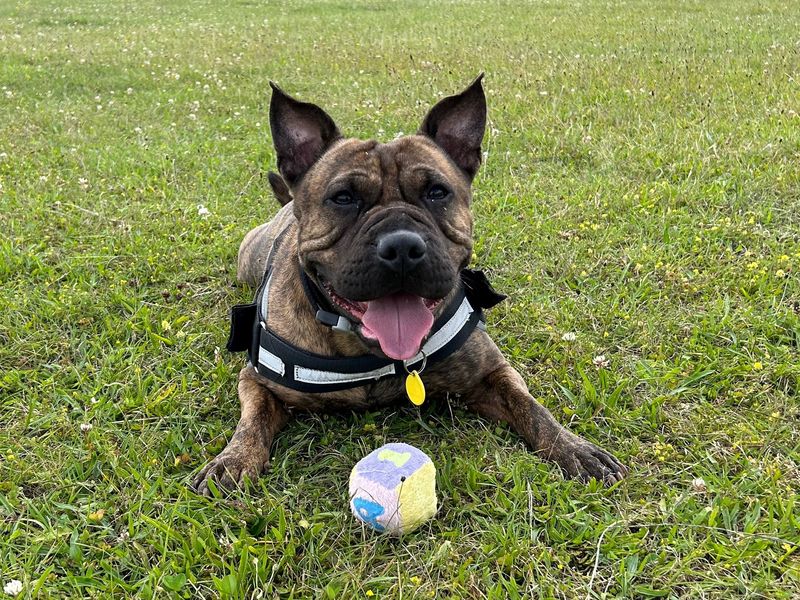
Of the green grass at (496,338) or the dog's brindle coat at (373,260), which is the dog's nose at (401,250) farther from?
the green grass at (496,338)

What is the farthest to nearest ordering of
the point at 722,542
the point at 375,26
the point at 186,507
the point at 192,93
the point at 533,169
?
the point at 375,26, the point at 192,93, the point at 533,169, the point at 186,507, the point at 722,542

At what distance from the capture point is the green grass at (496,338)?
94.9 inches

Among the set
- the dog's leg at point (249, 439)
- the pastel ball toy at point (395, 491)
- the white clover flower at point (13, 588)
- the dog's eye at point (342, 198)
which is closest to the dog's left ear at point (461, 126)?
the dog's eye at point (342, 198)

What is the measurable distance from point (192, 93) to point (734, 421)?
305 inches

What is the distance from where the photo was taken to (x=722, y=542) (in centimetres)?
241

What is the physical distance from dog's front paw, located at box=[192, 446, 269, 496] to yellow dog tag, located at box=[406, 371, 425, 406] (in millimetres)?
667

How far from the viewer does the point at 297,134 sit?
3.27m

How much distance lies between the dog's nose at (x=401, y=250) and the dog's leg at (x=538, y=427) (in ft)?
2.76

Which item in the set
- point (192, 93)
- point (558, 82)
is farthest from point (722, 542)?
point (192, 93)

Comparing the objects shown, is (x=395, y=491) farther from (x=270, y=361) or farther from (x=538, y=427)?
(x=270, y=361)

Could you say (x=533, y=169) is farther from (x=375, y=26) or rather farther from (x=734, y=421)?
(x=375, y=26)

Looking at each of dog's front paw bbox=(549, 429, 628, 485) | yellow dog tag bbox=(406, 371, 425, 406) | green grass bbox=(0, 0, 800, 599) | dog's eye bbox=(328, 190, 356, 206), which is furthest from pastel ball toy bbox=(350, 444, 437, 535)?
dog's eye bbox=(328, 190, 356, 206)

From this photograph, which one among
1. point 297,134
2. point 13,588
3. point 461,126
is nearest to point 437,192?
point 461,126

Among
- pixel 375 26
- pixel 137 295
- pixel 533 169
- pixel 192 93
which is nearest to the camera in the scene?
pixel 137 295
